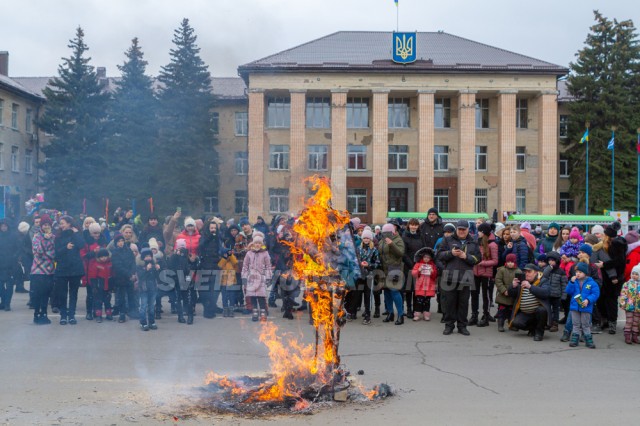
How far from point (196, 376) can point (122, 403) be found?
132cm

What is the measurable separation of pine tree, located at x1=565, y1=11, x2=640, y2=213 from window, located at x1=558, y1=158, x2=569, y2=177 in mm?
5793

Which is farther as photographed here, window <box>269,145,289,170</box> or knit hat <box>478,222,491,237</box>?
window <box>269,145,289,170</box>

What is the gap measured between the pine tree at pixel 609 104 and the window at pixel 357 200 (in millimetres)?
17592

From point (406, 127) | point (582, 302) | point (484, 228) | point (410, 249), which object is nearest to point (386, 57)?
point (406, 127)

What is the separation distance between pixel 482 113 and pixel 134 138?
27.4 m

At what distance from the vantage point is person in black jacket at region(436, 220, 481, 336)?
11016 millimetres

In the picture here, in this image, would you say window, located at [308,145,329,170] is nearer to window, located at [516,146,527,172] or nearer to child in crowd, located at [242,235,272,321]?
window, located at [516,146,527,172]

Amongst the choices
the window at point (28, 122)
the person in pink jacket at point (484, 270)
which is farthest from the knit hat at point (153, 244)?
the window at point (28, 122)

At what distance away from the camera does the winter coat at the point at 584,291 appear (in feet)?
33.0

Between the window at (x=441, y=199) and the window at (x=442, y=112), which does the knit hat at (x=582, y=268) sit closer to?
the window at (x=441, y=199)

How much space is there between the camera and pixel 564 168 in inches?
2108

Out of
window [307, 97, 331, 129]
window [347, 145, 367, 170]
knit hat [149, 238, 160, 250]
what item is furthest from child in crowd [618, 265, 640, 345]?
window [307, 97, 331, 129]

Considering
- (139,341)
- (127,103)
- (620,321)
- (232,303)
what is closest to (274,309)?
(232,303)

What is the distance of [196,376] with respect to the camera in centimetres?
789
